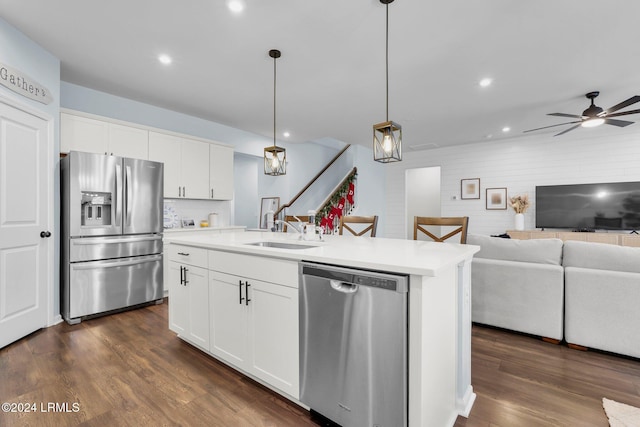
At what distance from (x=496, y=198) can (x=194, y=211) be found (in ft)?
20.0

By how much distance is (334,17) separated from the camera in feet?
7.81

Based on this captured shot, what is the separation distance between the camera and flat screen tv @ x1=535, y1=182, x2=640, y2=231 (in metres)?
5.21

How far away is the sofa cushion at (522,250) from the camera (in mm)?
2623

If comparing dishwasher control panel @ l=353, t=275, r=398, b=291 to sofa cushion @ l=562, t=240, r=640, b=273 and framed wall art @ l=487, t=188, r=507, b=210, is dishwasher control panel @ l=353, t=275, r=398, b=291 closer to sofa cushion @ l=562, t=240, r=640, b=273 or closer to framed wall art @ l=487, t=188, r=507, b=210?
sofa cushion @ l=562, t=240, r=640, b=273

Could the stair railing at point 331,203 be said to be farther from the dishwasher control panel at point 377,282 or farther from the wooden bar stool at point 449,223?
the dishwasher control panel at point 377,282

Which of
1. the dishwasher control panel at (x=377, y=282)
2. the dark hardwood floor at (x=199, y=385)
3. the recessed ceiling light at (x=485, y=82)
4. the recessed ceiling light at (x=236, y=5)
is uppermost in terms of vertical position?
the recessed ceiling light at (x=485, y=82)

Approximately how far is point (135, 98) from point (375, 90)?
10.6ft

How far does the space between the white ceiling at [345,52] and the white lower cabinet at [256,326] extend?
2016 mm

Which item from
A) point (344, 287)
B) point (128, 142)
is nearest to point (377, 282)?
point (344, 287)

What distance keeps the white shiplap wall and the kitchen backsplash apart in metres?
4.23

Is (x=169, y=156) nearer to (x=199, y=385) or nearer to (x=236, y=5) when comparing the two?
(x=236, y=5)

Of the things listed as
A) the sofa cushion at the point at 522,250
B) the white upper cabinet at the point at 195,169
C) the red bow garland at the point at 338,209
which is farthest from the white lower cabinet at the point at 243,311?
the red bow garland at the point at 338,209

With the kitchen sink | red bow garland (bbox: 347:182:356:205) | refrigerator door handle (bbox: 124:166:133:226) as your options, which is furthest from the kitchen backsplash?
red bow garland (bbox: 347:182:356:205)

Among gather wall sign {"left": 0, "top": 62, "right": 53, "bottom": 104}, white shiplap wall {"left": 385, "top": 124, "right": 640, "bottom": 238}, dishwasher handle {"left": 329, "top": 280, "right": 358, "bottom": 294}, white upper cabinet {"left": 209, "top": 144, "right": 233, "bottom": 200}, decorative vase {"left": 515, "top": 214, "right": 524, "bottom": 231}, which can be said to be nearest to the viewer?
dishwasher handle {"left": 329, "top": 280, "right": 358, "bottom": 294}
